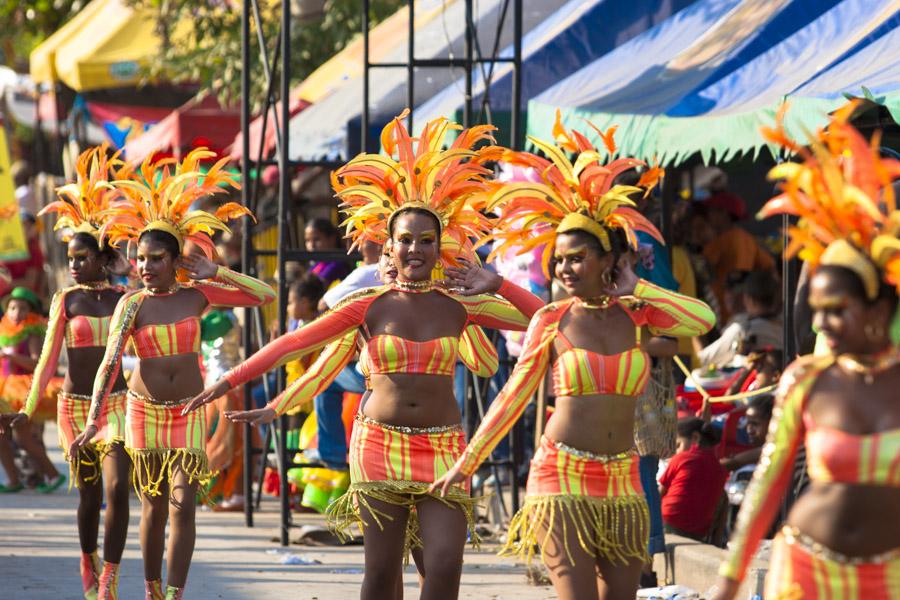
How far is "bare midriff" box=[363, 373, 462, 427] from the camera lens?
21.3ft

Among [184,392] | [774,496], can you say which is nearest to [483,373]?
[184,392]

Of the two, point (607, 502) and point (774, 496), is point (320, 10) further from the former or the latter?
point (774, 496)

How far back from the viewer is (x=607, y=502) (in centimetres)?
579

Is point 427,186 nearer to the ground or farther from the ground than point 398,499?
farther from the ground

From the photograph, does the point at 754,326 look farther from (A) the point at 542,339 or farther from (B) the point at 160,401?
(A) the point at 542,339

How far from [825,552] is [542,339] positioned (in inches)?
66.3

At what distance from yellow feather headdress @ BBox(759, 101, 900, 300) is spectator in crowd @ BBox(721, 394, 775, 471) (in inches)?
188

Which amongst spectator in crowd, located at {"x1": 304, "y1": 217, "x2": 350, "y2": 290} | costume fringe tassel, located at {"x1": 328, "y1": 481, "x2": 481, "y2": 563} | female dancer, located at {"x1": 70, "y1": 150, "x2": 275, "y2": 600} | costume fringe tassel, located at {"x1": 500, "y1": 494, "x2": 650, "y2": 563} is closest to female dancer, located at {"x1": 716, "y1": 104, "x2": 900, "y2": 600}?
costume fringe tassel, located at {"x1": 500, "y1": 494, "x2": 650, "y2": 563}

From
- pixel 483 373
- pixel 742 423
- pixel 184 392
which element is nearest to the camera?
pixel 483 373

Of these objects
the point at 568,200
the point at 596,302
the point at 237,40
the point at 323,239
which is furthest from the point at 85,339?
the point at 237,40

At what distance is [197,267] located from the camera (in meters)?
8.20

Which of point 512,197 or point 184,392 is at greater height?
point 512,197

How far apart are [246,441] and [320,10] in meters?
4.10

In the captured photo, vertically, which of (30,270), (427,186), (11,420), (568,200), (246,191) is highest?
(246,191)
